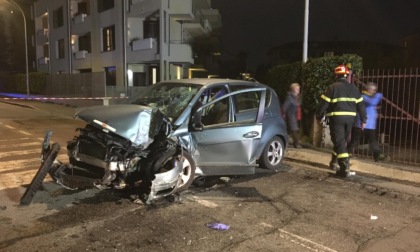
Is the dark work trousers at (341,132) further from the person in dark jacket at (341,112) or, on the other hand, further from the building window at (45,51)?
the building window at (45,51)

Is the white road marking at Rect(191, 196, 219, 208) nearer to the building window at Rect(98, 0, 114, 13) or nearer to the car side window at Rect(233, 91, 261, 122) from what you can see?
the car side window at Rect(233, 91, 261, 122)

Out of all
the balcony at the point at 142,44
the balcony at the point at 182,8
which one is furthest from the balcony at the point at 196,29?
the balcony at the point at 142,44

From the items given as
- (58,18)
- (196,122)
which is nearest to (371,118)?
(196,122)

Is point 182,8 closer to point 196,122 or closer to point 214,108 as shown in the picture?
point 214,108

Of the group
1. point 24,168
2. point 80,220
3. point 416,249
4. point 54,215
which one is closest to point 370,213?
point 416,249

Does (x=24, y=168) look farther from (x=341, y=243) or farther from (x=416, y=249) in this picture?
(x=416, y=249)

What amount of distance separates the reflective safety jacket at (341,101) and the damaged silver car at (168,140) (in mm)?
981

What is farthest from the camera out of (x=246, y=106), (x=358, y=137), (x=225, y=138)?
(x=358, y=137)

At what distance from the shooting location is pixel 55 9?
40312 mm

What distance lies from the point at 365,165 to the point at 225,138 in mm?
3380

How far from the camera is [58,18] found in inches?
1602

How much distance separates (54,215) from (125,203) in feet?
2.92

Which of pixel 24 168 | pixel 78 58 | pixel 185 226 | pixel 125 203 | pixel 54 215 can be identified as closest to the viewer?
pixel 185 226

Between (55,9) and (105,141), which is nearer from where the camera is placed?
(105,141)
